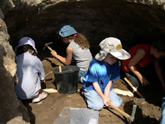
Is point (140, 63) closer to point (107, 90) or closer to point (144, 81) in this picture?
point (144, 81)

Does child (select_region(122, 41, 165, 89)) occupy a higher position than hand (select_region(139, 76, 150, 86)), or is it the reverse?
child (select_region(122, 41, 165, 89))

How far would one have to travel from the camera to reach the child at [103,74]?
2441mm

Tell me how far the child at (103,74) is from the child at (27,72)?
758 millimetres

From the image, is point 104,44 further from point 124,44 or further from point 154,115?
point 124,44

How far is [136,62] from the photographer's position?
3156mm

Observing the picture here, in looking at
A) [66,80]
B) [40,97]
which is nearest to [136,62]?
[66,80]

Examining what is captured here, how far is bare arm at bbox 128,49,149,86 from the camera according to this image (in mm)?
3109

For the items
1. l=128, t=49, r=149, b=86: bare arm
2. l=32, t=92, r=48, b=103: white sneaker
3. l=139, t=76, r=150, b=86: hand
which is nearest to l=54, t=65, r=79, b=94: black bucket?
l=32, t=92, r=48, b=103: white sneaker

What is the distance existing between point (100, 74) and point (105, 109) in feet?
1.75

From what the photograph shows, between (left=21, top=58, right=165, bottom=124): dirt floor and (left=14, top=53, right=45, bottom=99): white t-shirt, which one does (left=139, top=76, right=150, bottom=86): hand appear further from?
(left=14, top=53, right=45, bottom=99): white t-shirt

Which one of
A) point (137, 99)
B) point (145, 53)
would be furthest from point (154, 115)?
point (145, 53)

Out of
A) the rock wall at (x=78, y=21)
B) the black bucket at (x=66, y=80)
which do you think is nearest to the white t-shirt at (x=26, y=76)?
the black bucket at (x=66, y=80)

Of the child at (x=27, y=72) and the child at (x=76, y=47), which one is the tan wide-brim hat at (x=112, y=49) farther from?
the child at (x=27, y=72)

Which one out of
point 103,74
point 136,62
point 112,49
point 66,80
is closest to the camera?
point 112,49
